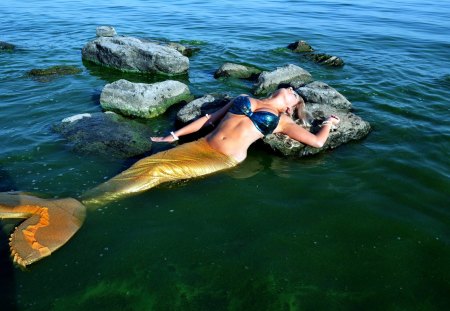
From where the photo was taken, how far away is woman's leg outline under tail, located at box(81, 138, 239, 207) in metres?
6.91

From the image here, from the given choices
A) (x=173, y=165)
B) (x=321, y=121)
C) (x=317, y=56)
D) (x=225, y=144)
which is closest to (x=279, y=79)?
(x=321, y=121)

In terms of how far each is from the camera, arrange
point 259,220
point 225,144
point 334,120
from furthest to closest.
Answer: point 334,120
point 225,144
point 259,220

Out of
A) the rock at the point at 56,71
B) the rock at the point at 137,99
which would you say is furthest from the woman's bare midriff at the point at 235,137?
the rock at the point at 56,71

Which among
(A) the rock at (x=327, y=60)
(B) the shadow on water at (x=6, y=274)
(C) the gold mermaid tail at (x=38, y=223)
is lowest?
(B) the shadow on water at (x=6, y=274)

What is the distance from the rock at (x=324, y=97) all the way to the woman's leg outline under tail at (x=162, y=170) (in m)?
3.89

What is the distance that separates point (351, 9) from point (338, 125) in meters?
25.5

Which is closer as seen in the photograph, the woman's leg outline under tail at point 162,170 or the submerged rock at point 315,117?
the woman's leg outline under tail at point 162,170

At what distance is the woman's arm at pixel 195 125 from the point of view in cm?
920

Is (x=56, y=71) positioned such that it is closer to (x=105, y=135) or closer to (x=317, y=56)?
(x=105, y=135)

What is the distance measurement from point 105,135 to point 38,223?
3.53 metres

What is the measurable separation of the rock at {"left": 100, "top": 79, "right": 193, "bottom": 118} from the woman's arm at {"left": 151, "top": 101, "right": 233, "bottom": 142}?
1.63m

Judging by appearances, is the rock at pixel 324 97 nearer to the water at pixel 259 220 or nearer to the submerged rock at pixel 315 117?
the submerged rock at pixel 315 117

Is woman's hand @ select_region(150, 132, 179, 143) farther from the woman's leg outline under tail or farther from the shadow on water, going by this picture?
the shadow on water

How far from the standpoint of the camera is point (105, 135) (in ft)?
29.5
